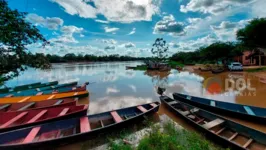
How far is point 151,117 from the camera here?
6828 mm

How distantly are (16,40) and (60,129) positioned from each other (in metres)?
3.79

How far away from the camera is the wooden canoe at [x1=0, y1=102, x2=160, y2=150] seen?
3.91 meters

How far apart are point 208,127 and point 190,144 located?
5.07 ft

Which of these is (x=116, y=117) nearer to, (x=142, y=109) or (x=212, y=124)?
(x=142, y=109)

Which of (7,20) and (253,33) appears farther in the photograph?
(253,33)

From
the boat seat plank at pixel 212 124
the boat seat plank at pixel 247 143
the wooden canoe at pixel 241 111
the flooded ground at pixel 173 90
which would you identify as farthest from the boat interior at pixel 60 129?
the boat seat plank at pixel 247 143

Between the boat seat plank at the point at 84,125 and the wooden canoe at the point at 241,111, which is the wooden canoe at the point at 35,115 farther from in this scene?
the wooden canoe at the point at 241,111

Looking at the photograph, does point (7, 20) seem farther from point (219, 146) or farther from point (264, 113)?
point (264, 113)

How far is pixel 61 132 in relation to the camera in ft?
16.5

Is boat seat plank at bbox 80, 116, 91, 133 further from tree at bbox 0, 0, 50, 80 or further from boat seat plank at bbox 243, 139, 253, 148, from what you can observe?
boat seat plank at bbox 243, 139, 253, 148

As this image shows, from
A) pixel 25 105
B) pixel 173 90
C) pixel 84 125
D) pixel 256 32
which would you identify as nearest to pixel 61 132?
pixel 84 125

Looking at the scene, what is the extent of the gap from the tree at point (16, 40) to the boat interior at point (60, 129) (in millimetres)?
2515

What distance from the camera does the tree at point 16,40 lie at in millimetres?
4965

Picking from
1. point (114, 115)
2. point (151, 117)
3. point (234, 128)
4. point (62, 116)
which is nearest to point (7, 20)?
point (62, 116)
